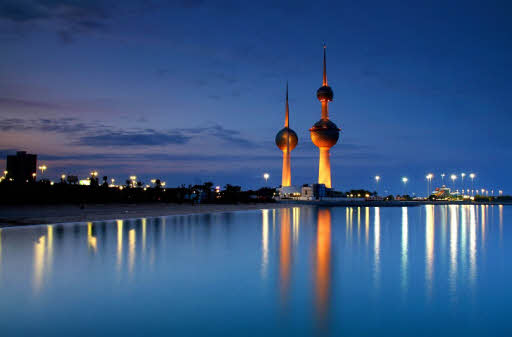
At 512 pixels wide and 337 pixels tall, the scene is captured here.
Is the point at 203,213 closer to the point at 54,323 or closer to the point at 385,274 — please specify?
the point at 385,274

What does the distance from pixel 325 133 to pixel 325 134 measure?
36 cm

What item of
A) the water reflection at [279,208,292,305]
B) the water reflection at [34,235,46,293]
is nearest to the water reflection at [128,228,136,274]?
the water reflection at [34,235,46,293]

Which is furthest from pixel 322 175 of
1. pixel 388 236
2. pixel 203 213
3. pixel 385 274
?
pixel 385 274

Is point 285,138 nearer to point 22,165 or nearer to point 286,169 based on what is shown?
point 286,169

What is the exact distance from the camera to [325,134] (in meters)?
157

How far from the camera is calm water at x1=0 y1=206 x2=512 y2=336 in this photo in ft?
28.2

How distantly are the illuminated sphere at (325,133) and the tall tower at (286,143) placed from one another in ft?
40.6

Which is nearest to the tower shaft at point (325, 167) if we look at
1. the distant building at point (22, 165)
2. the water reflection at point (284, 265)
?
the distant building at point (22, 165)

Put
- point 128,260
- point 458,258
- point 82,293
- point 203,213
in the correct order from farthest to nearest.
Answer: point 203,213, point 458,258, point 128,260, point 82,293

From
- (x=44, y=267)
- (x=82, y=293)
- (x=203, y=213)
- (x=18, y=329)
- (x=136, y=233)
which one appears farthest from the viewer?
(x=203, y=213)

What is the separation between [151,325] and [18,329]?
233cm

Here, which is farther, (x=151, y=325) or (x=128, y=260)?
(x=128, y=260)

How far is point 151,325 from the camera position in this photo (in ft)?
27.8

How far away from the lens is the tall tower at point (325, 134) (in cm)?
15712
